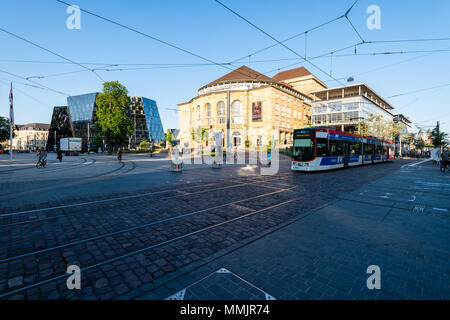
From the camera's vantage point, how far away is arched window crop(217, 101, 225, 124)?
189 feet

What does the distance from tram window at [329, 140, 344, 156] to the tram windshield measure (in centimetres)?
254

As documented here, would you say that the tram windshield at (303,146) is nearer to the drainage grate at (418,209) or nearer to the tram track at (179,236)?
the drainage grate at (418,209)

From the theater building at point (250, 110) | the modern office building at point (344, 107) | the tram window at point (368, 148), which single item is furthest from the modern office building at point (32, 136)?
the tram window at point (368, 148)

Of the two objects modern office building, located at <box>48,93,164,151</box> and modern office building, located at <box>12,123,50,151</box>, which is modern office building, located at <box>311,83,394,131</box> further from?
modern office building, located at <box>12,123,50,151</box>

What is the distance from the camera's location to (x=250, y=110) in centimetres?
5556

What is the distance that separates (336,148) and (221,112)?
44.0 metres

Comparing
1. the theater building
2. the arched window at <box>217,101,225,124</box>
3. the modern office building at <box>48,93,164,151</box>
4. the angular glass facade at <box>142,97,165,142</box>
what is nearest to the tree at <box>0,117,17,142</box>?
the modern office building at <box>48,93,164,151</box>

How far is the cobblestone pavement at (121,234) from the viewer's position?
296cm

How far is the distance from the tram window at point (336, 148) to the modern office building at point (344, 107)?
129 feet

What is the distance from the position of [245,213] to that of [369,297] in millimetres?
3687

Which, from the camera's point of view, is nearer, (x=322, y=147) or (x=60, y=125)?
(x=322, y=147)

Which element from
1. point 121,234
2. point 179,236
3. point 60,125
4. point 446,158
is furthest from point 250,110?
point 60,125

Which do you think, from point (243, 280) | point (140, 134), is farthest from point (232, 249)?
point (140, 134)

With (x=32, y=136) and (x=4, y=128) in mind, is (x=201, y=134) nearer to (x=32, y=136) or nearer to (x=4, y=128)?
(x=4, y=128)
